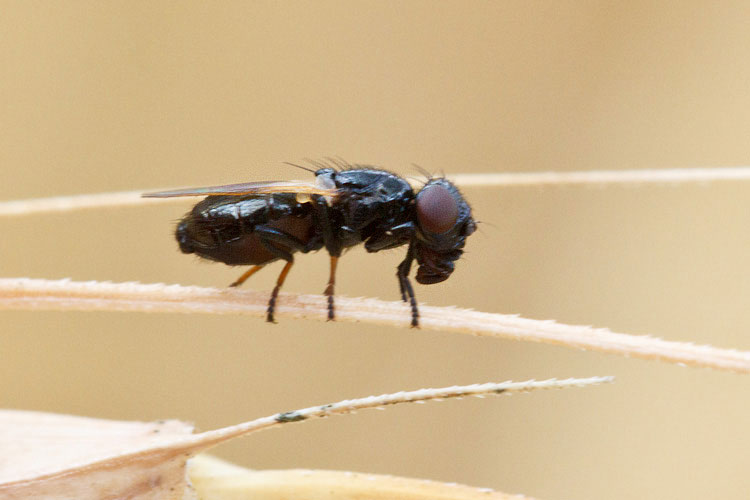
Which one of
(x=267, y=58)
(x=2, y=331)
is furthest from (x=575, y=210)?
(x=2, y=331)

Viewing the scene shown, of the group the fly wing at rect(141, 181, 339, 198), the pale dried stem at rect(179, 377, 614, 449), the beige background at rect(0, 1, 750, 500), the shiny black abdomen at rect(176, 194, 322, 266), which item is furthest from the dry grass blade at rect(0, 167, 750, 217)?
the beige background at rect(0, 1, 750, 500)

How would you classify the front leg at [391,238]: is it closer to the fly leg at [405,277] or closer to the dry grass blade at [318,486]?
the fly leg at [405,277]

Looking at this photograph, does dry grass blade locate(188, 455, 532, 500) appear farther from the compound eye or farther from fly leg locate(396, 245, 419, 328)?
the compound eye

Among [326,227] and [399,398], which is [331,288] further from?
[399,398]

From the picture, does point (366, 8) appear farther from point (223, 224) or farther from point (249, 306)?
point (249, 306)

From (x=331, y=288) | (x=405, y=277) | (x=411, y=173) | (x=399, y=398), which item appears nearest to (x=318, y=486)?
(x=399, y=398)

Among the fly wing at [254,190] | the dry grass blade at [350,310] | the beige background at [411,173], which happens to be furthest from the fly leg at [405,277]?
the beige background at [411,173]
